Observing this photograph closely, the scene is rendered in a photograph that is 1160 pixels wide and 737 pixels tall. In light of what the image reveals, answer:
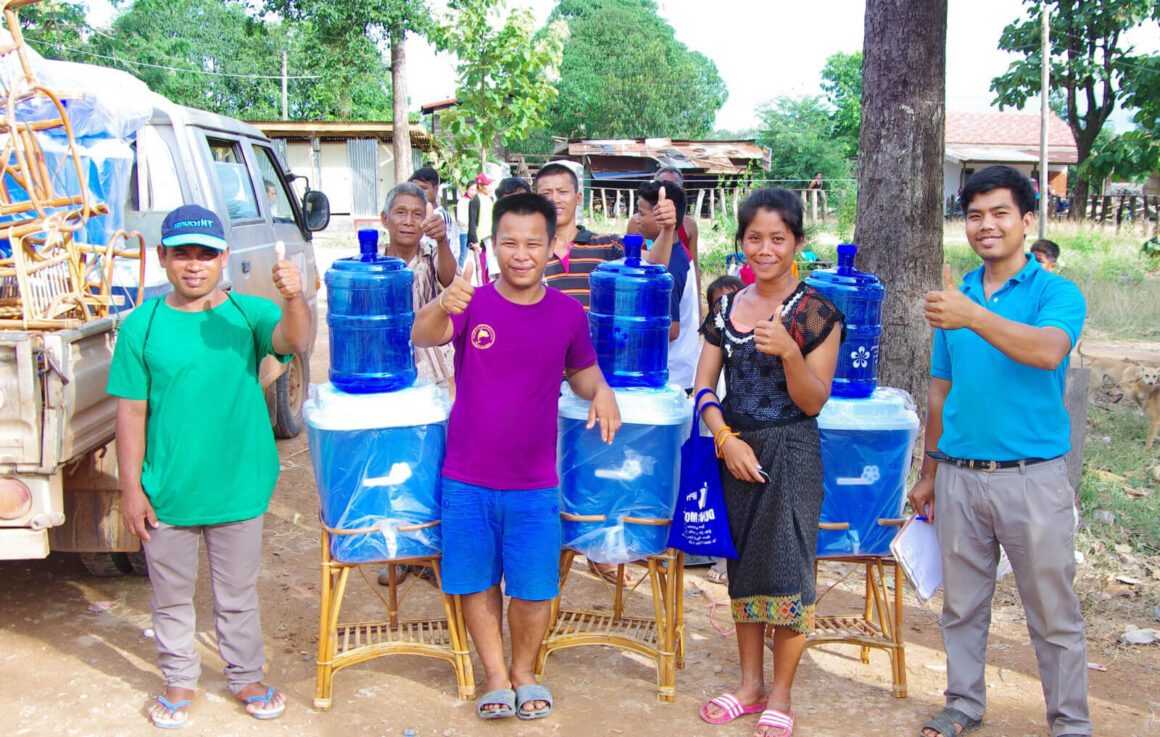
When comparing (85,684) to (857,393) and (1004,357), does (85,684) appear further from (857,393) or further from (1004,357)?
(1004,357)

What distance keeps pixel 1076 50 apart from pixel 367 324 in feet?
75.5

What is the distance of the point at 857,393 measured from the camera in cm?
363

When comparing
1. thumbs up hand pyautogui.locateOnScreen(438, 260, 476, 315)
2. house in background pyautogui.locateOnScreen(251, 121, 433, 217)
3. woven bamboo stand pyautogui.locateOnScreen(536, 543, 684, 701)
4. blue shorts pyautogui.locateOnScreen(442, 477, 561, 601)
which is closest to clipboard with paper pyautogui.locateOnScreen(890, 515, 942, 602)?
woven bamboo stand pyautogui.locateOnScreen(536, 543, 684, 701)

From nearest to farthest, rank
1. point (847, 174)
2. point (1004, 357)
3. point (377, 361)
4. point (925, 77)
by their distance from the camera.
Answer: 1. point (1004, 357)
2. point (377, 361)
3. point (925, 77)
4. point (847, 174)

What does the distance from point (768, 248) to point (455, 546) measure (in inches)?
59.6

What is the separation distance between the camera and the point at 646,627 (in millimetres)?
4020

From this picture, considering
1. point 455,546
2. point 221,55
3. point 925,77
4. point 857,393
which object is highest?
point 221,55

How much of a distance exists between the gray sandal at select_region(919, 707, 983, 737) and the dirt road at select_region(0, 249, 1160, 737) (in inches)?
3.6

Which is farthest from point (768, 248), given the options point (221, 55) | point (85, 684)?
point (221, 55)

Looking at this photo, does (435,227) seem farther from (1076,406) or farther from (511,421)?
(1076,406)

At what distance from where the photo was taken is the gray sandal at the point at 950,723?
132 inches

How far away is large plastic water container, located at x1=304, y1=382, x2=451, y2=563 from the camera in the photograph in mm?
3311

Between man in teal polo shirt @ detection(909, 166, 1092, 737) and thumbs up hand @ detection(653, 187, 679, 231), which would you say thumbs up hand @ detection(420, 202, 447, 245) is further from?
man in teal polo shirt @ detection(909, 166, 1092, 737)

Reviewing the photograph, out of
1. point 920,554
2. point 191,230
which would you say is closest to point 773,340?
point 920,554
